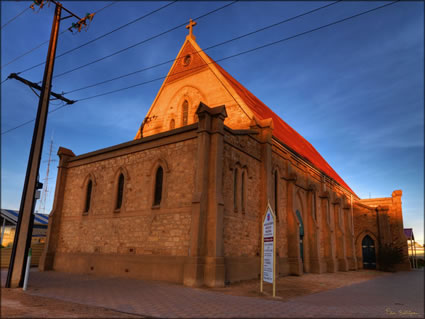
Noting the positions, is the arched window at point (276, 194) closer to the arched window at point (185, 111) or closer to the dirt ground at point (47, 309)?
the arched window at point (185, 111)

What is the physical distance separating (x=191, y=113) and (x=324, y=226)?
14004 millimetres

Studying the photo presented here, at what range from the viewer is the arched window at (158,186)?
1659cm

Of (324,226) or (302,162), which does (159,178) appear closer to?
(302,162)

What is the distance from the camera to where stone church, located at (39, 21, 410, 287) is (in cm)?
1469

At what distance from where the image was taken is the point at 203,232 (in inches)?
556

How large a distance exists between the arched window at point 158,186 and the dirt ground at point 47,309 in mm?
7588

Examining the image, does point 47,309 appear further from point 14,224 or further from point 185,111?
point 14,224

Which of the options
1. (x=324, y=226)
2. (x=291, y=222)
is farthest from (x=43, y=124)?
(x=324, y=226)

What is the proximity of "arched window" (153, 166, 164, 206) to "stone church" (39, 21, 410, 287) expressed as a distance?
0.05 m

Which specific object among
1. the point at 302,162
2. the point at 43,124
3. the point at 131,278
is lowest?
the point at 131,278

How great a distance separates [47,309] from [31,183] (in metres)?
5.53

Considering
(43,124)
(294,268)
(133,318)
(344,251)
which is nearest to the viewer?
(133,318)

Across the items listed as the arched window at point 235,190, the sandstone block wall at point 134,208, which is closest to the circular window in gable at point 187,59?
the sandstone block wall at point 134,208

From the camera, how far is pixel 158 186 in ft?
55.3
